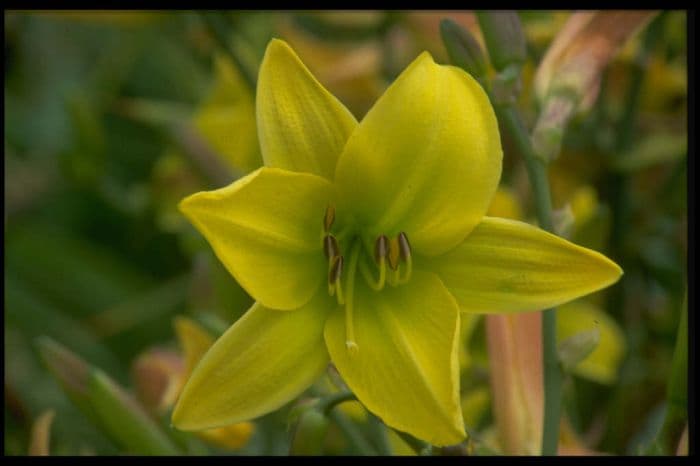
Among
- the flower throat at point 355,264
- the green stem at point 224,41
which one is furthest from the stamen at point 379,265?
the green stem at point 224,41

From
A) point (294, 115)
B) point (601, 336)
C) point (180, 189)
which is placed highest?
point (294, 115)

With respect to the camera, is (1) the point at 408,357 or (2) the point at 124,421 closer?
(1) the point at 408,357

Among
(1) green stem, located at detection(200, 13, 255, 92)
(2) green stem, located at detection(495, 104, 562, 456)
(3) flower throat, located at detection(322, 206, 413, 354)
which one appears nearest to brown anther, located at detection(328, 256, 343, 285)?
(3) flower throat, located at detection(322, 206, 413, 354)

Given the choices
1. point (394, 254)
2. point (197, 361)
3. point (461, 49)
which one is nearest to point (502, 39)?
point (461, 49)

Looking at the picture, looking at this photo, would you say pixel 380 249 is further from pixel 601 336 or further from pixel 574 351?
pixel 601 336

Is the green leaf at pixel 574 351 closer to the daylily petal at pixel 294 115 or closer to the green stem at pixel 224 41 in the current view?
the daylily petal at pixel 294 115
